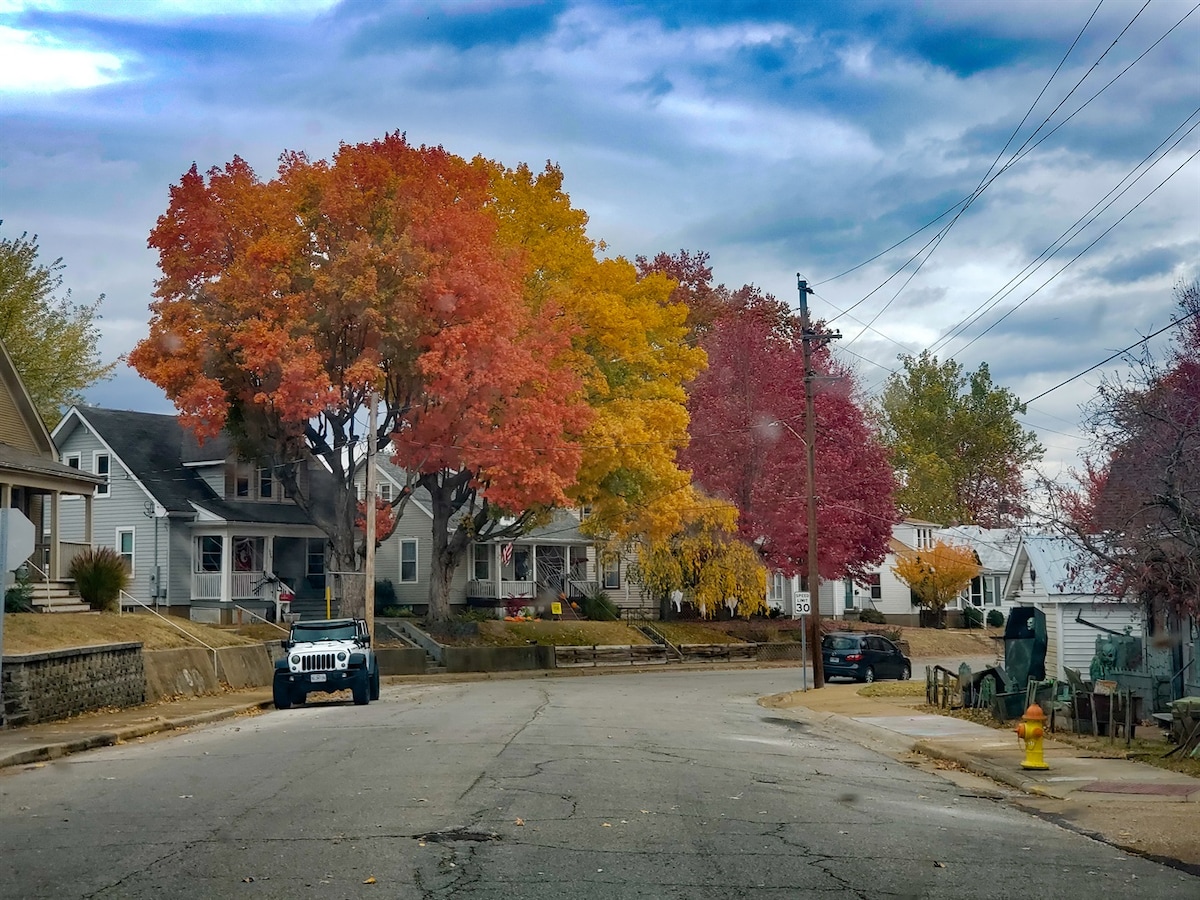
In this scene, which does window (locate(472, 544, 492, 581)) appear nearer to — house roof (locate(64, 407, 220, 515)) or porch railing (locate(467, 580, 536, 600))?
porch railing (locate(467, 580, 536, 600))

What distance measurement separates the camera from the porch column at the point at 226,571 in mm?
46000

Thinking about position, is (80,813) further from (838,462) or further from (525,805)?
(838,462)

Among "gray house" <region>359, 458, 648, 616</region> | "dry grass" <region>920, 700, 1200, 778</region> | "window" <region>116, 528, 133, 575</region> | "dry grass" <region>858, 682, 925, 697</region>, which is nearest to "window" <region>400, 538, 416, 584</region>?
"gray house" <region>359, 458, 648, 616</region>

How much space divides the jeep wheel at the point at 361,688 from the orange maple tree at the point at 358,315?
11255 millimetres

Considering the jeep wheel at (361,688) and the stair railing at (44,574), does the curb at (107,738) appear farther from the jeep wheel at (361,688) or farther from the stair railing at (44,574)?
the stair railing at (44,574)

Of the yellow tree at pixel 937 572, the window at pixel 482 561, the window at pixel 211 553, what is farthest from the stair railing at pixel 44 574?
the yellow tree at pixel 937 572

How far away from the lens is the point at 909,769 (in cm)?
1723

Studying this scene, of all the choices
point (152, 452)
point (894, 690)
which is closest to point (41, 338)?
point (152, 452)

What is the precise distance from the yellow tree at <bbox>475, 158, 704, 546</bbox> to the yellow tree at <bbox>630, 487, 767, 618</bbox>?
195 inches

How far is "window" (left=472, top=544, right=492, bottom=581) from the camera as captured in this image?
56844 millimetres

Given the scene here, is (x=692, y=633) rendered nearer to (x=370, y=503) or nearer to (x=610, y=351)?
(x=610, y=351)

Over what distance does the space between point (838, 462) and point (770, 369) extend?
4.97m

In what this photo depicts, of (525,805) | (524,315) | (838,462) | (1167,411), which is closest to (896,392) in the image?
(838,462)

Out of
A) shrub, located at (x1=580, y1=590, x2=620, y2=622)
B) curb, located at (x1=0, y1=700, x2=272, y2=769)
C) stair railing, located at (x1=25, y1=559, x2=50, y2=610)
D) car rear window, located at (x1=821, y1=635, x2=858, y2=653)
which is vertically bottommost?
car rear window, located at (x1=821, y1=635, x2=858, y2=653)
